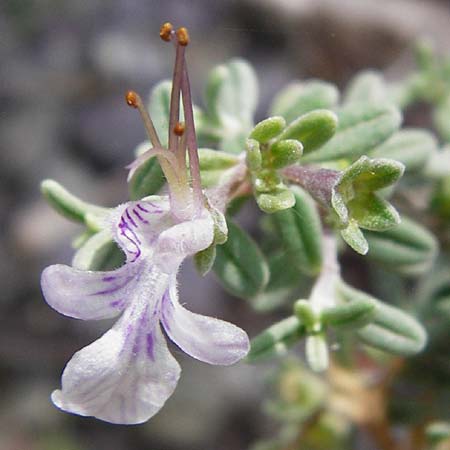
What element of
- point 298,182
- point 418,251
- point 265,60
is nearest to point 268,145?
point 298,182

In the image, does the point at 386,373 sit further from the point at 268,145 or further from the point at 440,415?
the point at 268,145

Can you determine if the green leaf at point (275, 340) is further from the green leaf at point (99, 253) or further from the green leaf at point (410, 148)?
the green leaf at point (410, 148)

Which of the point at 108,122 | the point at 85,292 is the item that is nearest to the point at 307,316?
the point at 85,292

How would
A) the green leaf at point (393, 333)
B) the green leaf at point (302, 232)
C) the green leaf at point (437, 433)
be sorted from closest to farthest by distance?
the green leaf at point (302, 232) < the green leaf at point (393, 333) < the green leaf at point (437, 433)

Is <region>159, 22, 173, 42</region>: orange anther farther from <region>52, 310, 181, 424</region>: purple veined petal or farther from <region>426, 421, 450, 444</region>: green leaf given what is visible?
<region>426, 421, 450, 444</region>: green leaf

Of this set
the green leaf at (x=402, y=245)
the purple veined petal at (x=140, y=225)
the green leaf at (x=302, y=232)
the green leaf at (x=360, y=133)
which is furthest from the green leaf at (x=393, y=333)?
the purple veined petal at (x=140, y=225)

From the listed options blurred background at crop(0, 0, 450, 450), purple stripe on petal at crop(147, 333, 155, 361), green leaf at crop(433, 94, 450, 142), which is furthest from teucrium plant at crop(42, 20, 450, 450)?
blurred background at crop(0, 0, 450, 450)
